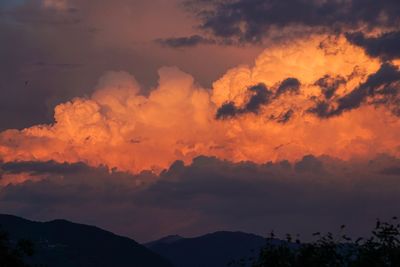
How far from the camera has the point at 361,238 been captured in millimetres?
88875

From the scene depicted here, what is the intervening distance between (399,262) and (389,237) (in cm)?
361

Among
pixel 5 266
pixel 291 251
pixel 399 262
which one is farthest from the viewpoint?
pixel 5 266

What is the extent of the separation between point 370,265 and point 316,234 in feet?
21.6

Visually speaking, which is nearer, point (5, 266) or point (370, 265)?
point (370, 265)

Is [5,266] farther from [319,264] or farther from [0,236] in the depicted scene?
[319,264]

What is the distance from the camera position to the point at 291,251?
91312mm

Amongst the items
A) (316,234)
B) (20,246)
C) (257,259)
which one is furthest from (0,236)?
(316,234)

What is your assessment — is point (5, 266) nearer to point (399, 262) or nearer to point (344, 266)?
point (344, 266)

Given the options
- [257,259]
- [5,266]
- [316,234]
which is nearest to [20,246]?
[5,266]

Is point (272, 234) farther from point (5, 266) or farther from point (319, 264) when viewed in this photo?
point (5, 266)

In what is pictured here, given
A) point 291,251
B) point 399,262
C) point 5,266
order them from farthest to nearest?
1. point 5,266
2. point 291,251
3. point 399,262

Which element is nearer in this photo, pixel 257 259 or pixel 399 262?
pixel 399 262

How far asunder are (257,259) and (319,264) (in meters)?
8.82

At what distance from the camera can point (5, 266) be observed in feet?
319
